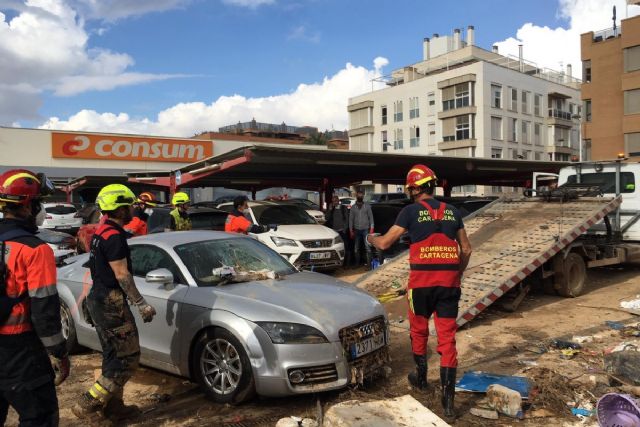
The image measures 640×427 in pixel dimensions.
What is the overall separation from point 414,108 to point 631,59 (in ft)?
64.1

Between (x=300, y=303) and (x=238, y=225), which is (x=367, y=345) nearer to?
(x=300, y=303)

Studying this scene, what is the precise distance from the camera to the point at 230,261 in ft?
16.8

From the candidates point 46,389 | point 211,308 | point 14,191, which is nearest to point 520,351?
point 211,308

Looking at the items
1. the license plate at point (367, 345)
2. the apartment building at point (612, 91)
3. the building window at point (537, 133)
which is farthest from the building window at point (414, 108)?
the license plate at point (367, 345)

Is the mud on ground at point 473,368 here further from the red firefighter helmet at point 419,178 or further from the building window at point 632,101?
the building window at point 632,101

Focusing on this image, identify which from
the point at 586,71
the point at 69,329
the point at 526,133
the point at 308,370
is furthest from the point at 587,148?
the point at 69,329

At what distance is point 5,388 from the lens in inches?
106

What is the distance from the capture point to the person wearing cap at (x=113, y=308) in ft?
12.6

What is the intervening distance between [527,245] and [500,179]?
15565 millimetres

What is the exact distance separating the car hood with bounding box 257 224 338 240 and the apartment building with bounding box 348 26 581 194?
35.8 metres

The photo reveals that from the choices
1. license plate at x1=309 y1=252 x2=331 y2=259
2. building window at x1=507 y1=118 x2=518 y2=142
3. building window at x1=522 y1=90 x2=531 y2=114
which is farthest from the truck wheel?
building window at x1=522 y1=90 x2=531 y2=114

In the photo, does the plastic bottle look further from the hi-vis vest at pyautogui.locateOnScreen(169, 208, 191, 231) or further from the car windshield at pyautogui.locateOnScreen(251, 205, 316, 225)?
the car windshield at pyautogui.locateOnScreen(251, 205, 316, 225)

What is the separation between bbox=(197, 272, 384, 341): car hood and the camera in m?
4.13

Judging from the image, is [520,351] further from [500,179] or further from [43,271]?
[500,179]
